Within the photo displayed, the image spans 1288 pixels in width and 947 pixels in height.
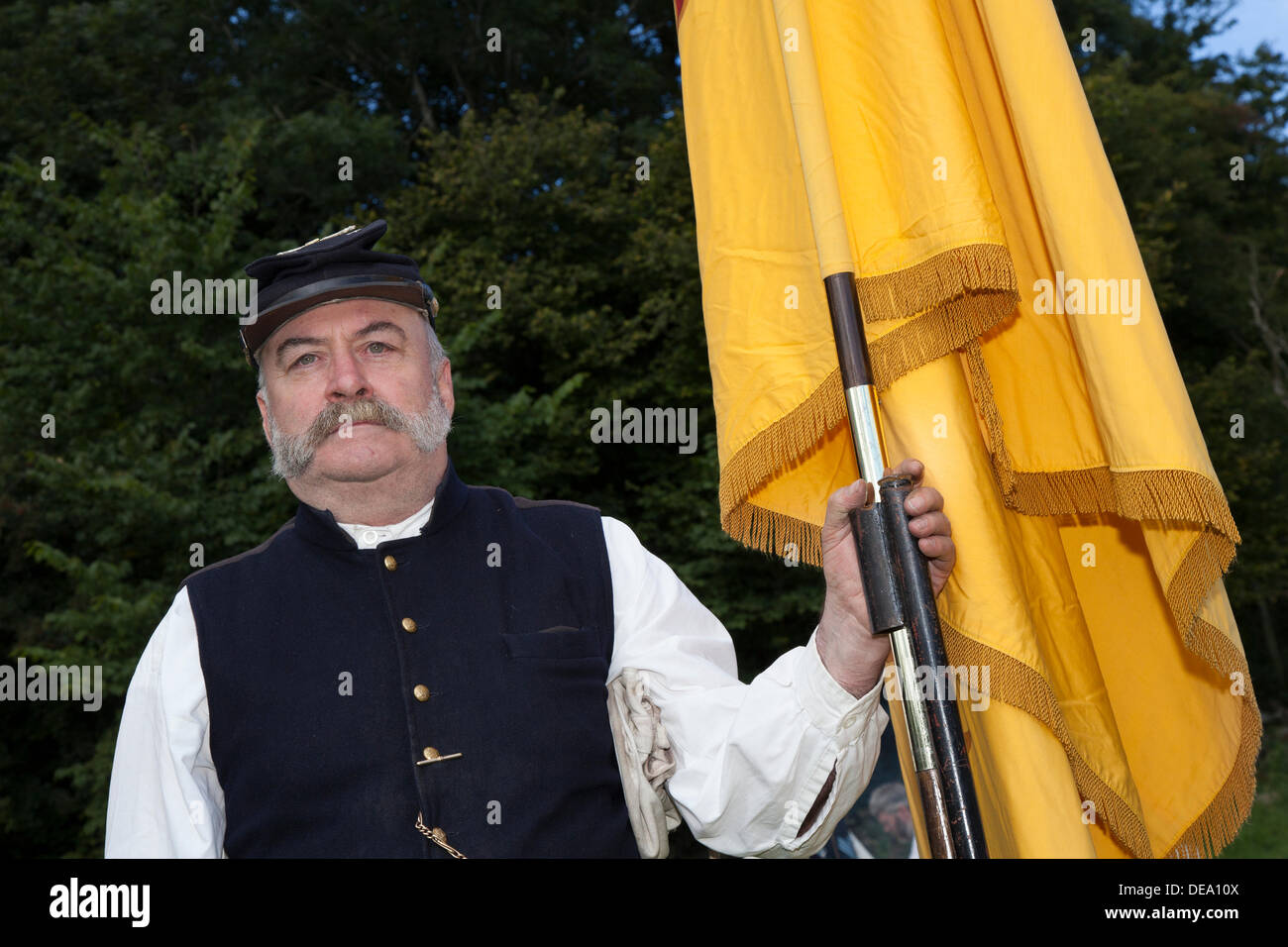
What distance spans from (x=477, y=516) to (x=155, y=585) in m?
8.49

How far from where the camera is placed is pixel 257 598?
7.93 feet

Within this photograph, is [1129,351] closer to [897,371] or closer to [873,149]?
[897,371]

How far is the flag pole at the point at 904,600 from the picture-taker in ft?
5.93

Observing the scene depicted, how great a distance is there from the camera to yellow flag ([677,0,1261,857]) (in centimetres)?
189

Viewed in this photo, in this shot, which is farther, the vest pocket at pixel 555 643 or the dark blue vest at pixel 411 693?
the vest pocket at pixel 555 643
